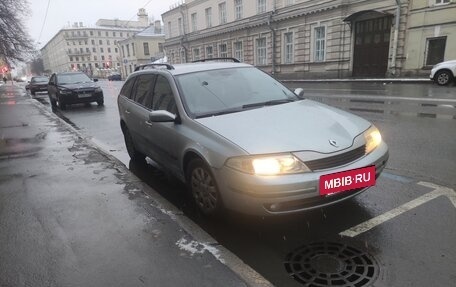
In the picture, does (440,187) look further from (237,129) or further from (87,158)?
(87,158)

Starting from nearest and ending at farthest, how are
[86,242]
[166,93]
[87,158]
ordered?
[86,242], [166,93], [87,158]

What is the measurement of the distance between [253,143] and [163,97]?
193 centimetres

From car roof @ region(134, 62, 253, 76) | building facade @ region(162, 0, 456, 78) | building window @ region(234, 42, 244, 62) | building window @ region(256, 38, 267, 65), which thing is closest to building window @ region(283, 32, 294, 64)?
building facade @ region(162, 0, 456, 78)

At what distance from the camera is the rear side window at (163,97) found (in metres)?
4.60

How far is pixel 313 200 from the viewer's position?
11.0 feet

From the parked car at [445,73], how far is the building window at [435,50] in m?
5.45

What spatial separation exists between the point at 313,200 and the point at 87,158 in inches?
188

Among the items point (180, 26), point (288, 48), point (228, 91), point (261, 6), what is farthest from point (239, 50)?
point (228, 91)

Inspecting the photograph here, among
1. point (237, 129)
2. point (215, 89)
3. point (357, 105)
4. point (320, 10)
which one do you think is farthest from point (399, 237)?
point (320, 10)

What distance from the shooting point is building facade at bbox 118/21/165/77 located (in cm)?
6725

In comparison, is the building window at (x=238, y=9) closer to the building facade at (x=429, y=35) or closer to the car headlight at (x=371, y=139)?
the building facade at (x=429, y=35)

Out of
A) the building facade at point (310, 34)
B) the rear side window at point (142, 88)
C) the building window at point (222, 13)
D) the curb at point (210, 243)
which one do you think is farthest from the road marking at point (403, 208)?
the building window at point (222, 13)

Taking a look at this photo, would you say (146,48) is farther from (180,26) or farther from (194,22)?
(194,22)

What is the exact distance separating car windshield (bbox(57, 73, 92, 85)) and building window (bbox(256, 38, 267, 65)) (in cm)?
2076
